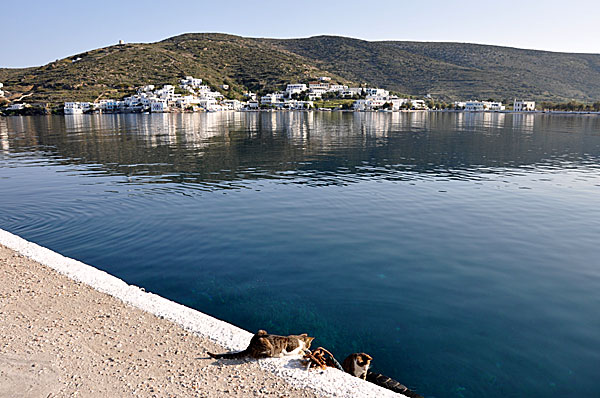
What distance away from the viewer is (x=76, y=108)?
162250 millimetres

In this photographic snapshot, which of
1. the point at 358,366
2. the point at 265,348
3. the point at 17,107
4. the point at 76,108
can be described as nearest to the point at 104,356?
the point at 265,348

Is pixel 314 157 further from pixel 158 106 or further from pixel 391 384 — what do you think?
pixel 158 106

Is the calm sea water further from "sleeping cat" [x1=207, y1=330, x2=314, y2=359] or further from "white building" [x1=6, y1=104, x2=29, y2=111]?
"white building" [x1=6, y1=104, x2=29, y2=111]

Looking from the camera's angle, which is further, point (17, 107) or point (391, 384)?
point (17, 107)

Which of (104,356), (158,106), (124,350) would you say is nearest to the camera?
(104,356)

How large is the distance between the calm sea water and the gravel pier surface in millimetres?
3116

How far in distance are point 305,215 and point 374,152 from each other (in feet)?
92.5

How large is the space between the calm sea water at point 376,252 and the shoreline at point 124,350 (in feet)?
8.05

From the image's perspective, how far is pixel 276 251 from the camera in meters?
16.7

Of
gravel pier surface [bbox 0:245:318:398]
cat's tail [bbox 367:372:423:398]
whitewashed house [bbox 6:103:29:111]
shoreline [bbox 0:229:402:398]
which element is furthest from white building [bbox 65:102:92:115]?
cat's tail [bbox 367:372:423:398]

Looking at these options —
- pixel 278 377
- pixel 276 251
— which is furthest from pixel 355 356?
pixel 276 251

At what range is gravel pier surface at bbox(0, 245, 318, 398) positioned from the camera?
6.91m

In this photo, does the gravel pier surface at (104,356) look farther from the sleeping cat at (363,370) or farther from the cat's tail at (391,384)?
the cat's tail at (391,384)

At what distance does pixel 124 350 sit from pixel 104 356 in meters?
0.37
